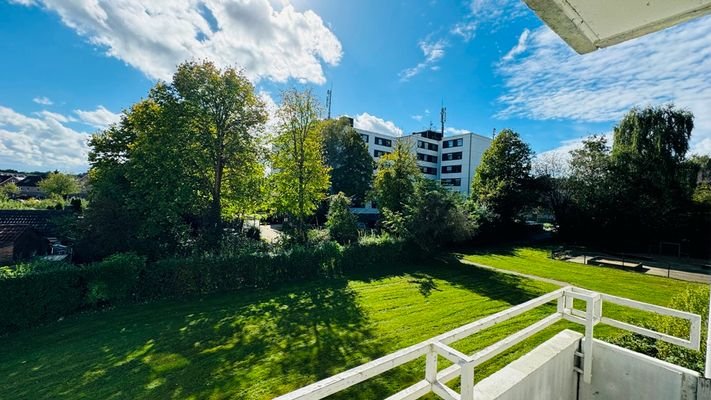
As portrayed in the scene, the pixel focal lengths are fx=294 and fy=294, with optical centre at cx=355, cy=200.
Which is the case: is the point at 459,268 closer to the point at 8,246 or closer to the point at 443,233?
the point at 443,233

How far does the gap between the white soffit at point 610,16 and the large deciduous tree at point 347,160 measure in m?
32.8

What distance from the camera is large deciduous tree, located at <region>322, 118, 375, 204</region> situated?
1375 inches

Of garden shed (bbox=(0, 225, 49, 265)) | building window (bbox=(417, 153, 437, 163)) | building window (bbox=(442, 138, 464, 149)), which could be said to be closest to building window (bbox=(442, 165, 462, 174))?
building window (bbox=(417, 153, 437, 163))

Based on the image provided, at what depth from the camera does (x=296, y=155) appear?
1563 centimetres

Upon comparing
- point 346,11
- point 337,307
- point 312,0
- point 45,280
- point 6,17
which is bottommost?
point 337,307

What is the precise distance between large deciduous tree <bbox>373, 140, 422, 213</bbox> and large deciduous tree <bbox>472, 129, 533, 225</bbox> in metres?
9.86

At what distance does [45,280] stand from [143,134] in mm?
6640

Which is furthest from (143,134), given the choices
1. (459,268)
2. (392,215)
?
(459,268)

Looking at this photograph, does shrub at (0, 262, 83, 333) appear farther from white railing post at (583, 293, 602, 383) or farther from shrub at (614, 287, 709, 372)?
shrub at (614, 287, 709, 372)

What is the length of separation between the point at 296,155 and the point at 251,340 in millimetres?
10322

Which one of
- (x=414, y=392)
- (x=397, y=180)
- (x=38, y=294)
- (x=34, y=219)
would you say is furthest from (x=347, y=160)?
(x=414, y=392)

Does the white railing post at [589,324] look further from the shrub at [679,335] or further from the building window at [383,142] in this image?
the building window at [383,142]

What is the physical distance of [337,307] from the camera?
9406 millimetres

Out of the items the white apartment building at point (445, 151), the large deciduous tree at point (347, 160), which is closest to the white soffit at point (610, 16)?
the large deciduous tree at point (347, 160)
